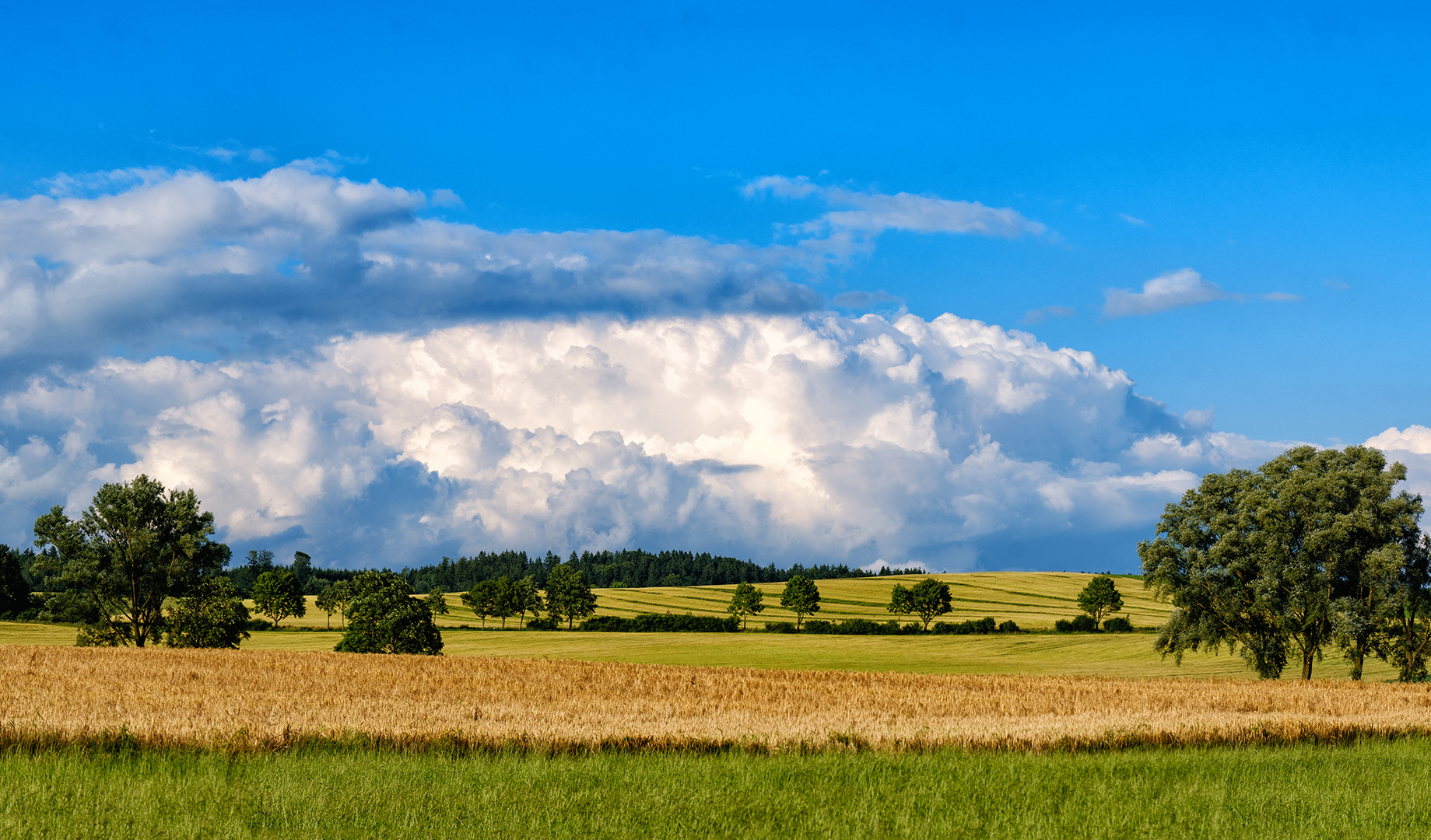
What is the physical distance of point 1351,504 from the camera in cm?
5550

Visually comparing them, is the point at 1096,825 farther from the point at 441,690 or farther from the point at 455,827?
the point at 441,690

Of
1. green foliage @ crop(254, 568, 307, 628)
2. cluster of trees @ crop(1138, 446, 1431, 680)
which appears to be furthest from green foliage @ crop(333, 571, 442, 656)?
green foliage @ crop(254, 568, 307, 628)

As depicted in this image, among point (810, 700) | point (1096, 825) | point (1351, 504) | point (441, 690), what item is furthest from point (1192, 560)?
point (1096, 825)

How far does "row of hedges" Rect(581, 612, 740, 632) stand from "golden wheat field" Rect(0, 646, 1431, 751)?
72.7 m

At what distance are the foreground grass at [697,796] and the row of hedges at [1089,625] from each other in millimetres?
93236

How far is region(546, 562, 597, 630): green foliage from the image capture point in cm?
13150

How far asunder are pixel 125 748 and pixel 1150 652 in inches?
2948

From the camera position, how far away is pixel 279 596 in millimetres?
129250

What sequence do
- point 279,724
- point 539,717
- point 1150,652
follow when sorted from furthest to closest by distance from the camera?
point 1150,652, point 539,717, point 279,724

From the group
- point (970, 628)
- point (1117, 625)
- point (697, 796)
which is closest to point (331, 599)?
point (970, 628)

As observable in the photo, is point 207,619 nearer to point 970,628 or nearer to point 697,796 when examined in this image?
point 697,796

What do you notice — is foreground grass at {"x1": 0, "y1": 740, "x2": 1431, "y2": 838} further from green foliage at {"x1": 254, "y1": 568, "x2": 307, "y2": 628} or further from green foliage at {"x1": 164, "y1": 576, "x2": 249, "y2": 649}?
green foliage at {"x1": 254, "y1": 568, "x2": 307, "y2": 628}

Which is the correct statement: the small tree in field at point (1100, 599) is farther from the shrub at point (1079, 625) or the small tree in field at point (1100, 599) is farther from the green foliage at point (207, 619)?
the green foliage at point (207, 619)

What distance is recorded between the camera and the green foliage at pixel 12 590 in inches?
4631
